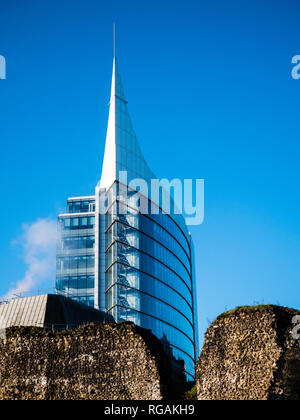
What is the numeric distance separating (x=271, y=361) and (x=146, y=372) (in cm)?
573

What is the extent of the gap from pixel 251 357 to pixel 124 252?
5096 centimetres

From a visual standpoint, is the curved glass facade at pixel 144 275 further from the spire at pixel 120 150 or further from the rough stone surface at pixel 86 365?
the rough stone surface at pixel 86 365

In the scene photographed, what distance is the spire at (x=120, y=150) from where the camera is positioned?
80188mm

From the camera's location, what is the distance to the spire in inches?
3157

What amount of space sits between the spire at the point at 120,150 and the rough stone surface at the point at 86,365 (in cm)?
4941

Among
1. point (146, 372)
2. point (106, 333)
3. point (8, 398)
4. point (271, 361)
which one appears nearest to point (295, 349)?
point (271, 361)

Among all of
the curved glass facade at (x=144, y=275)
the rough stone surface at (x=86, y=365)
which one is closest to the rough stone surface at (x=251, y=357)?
the rough stone surface at (x=86, y=365)

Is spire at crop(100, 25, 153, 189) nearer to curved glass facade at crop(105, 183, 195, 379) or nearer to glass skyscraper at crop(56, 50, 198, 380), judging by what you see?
glass skyscraper at crop(56, 50, 198, 380)

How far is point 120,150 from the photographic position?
8119 centimetres

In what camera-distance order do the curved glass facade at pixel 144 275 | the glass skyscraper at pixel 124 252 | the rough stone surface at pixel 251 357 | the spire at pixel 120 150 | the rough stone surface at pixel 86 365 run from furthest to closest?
the spire at pixel 120 150 < the glass skyscraper at pixel 124 252 < the curved glass facade at pixel 144 275 < the rough stone surface at pixel 86 365 < the rough stone surface at pixel 251 357

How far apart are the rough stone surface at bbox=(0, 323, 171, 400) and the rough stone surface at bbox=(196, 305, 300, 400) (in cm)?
228

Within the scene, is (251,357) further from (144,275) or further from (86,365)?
(144,275)
